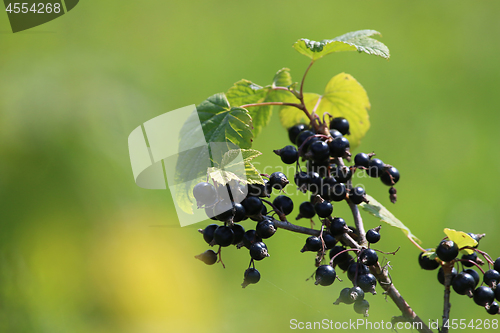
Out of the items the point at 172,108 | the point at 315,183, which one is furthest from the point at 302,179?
the point at 172,108

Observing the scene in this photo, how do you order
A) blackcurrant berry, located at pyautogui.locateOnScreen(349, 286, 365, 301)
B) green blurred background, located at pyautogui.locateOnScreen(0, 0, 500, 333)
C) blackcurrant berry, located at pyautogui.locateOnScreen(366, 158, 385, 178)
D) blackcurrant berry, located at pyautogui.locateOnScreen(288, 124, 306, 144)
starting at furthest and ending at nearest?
green blurred background, located at pyautogui.locateOnScreen(0, 0, 500, 333) < blackcurrant berry, located at pyautogui.locateOnScreen(288, 124, 306, 144) < blackcurrant berry, located at pyautogui.locateOnScreen(366, 158, 385, 178) < blackcurrant berry, located at pyautogui.locateOnScreen(349, 286, 365, 301)

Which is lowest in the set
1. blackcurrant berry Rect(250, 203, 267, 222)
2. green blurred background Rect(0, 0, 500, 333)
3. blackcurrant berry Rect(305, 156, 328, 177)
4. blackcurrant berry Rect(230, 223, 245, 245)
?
green blurred background Rect(0, 0, 500, 333)

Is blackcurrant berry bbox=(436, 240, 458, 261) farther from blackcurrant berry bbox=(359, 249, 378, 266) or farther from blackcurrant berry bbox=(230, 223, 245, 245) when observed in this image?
blackcurrant berry bbox=(230, 223, 245, 245)

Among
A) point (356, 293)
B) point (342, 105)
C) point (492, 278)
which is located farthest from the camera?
point (342, 105)

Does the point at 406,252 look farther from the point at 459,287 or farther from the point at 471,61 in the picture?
the point at 471,61

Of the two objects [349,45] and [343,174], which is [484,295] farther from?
→ [349,45]

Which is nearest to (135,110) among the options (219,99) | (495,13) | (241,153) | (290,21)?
(290,21)

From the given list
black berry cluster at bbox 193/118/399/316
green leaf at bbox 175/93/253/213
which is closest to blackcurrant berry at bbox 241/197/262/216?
black berry cluster at bbox 193/118/399/316

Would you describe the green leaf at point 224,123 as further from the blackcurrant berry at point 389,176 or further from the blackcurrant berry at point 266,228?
the blackcurrant berry at point 389,176
